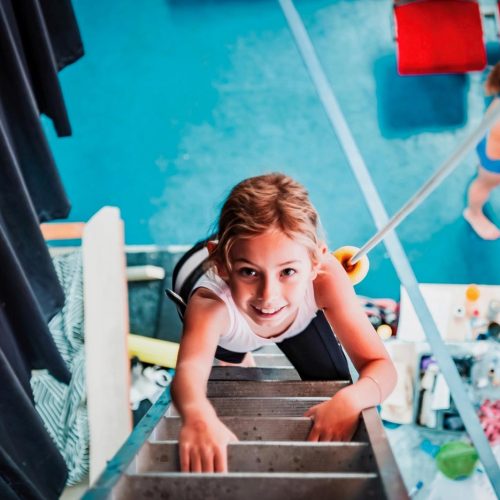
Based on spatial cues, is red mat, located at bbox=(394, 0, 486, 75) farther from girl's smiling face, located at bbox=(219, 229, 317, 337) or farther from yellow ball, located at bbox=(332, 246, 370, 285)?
girl's smiling face, located at bbox=(219, 229, 317, 337)

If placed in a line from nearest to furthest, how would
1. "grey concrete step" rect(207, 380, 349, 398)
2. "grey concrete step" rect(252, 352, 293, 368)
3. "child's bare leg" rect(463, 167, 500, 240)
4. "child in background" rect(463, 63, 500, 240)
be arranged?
"grey concrete step" rect(207, 380, 349, 398)
"grey concrete step" rect(252, 352, 293, 368)
"child in background" rect(463, 63, 500, 240)
"child's bare leg" rect(463, 167, 500, 240)

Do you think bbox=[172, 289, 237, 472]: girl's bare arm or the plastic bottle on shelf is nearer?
bbox=[172, 289, 237, 472]: girl's bare arm

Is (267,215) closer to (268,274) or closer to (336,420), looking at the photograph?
(268,274)

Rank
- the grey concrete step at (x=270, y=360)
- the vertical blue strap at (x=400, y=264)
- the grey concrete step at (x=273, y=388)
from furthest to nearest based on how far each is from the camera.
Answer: the grey concrete step at (x=270, y=360) < the vertical blue strap at (x=400, y=264) < the grey concrete step at (x=273, y=388)

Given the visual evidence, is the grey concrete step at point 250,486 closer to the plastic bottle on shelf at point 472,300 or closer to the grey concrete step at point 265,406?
the grey concrete step at point 265,406

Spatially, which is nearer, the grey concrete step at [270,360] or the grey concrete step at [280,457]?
the grey concrete step at [280,457]

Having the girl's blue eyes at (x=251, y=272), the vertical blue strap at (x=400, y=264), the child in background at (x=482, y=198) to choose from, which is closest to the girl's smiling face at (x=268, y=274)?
the girl's blue eyes at (x=251, y=272)

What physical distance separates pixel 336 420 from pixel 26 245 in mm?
558

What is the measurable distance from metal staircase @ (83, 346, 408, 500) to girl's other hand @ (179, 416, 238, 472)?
16 millimetres

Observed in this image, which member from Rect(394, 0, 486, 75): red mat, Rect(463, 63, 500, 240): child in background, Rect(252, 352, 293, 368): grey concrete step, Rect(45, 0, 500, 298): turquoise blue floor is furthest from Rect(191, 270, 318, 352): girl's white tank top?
Rect(394, 0, 486, 75): red mat

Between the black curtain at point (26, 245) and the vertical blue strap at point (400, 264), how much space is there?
0.40 m

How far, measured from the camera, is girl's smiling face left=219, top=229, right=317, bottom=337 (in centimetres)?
51

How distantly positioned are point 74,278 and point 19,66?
2.09ft

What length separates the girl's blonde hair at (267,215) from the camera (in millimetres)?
518
